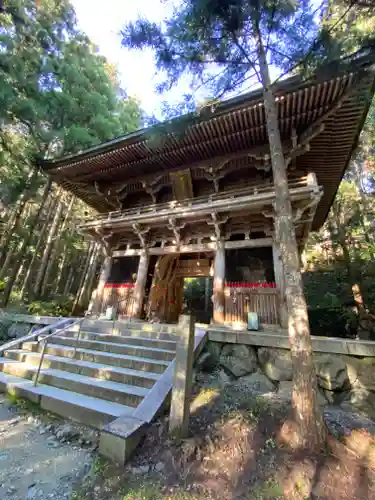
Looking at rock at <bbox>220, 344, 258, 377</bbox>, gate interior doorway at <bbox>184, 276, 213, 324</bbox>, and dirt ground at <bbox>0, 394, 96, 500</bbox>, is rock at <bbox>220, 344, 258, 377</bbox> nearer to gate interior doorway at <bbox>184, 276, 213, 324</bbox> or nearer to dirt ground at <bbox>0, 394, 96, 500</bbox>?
dirt ground at <bbox>0, 394, 96, 500</bbox>

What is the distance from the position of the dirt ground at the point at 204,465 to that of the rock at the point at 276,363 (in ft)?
3.56

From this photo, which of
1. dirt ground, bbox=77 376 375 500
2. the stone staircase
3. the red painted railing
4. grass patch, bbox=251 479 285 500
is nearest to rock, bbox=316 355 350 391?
dirt ground, bbox=77 376 375 500

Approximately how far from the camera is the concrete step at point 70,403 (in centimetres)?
311

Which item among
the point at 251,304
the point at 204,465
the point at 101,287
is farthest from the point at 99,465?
the point at 101,287

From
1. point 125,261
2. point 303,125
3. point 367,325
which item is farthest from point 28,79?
point 367,325

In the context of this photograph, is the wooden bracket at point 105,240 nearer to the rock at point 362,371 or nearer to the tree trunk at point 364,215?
the rock at point 362,371

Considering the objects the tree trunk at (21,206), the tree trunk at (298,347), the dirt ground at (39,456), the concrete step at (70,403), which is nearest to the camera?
the dirt ground at (39,456)

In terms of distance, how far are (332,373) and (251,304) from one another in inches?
101

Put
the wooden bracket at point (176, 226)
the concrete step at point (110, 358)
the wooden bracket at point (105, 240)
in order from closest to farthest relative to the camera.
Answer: the concrete step at point (110, 358) < the wooden bracket at point (176, 226) < the wooden bracket at point (105, 240)

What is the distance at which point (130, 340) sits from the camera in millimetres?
5316

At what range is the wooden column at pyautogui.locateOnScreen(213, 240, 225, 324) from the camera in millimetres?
6668

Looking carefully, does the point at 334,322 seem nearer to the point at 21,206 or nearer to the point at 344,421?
the point at 344,421

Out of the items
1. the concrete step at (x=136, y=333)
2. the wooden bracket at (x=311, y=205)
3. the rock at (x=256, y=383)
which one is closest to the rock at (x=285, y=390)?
the rock at (x=256, y=383)

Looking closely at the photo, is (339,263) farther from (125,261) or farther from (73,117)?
(73,117)
